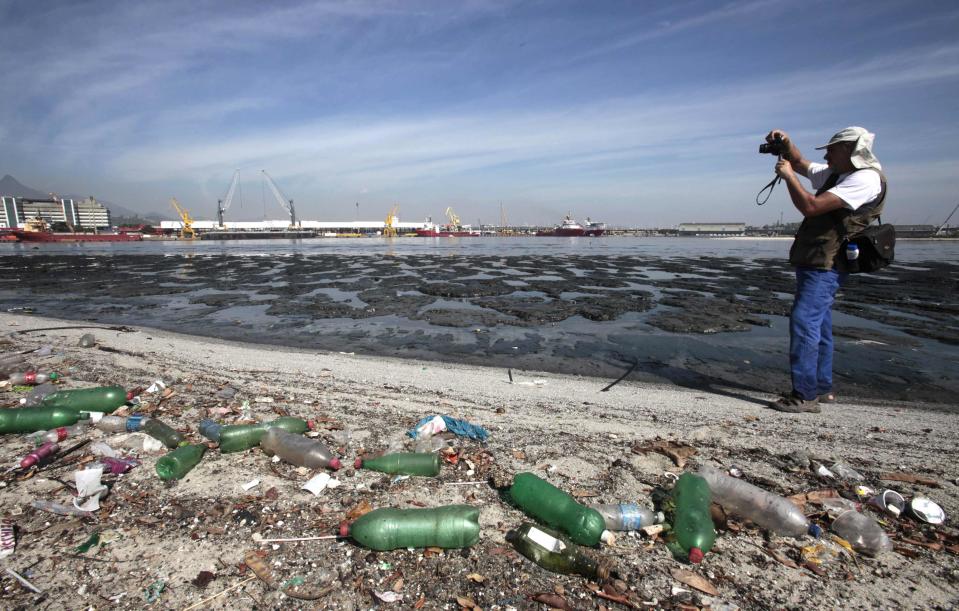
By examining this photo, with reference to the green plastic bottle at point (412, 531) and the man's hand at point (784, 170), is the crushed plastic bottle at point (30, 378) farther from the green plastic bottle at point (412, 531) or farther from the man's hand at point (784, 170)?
the man's hand at point (784, 170)

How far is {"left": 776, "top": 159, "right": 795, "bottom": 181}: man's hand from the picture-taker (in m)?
4.02

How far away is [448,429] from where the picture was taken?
3.64m

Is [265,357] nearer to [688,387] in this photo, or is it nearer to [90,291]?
[688,387]

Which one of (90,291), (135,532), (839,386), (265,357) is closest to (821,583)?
(135,532)

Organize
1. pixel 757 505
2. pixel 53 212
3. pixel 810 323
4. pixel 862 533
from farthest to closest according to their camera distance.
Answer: pixel 53 212 → pixel 810 323 → pixel 757 505 → pixel 862 533

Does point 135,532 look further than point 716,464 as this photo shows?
No

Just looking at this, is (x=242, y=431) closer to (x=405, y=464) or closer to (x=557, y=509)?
(x=405, y=464)

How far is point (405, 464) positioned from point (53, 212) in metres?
243

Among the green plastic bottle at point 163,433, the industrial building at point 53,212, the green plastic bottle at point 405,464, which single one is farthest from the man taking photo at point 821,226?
the industrial building at point 53,212

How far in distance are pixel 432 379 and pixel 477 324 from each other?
4.47m

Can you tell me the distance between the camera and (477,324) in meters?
10.2

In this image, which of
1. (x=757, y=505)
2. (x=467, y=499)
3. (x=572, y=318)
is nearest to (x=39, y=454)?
(x=467, y=499)

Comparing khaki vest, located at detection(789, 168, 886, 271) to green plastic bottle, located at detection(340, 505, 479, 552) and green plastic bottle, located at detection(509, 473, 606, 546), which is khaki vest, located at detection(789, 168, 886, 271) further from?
green plastic bottle, located at detection(340, 505, 479, 552)

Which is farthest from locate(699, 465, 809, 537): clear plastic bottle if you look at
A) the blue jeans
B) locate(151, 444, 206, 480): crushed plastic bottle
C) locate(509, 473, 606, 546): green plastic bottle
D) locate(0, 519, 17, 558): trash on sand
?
locate(0, 519, 17, 558): trash on sand
